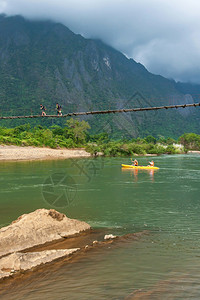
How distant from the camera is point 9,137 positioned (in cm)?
5966

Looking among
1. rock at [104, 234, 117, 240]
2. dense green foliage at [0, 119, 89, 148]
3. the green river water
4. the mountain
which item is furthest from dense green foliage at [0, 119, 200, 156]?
rock at [104, 234, 117, 240]

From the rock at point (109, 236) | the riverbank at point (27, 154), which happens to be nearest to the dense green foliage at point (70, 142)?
the riverbank at point (27, 154)

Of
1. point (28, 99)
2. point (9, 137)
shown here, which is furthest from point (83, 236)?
point (28, 99)

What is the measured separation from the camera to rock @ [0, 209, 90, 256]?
884 cm

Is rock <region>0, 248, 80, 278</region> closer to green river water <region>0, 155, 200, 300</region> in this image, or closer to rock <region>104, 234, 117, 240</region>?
green river water <region>0, 155, 200, 300</region>

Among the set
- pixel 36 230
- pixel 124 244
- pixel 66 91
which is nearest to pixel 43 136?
pixel 36 230

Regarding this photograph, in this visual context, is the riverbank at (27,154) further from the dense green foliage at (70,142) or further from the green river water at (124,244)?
the green river water at (124,244)

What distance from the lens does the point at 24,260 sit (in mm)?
7793

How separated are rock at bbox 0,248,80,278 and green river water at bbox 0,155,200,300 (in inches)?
17.8

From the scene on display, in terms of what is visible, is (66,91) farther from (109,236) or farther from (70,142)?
(109,236)

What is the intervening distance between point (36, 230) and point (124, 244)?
3092mm

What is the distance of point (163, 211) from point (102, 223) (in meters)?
4.41

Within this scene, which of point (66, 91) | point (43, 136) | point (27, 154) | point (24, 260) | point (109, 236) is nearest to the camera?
point (24, 260)

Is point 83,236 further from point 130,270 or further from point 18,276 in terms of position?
point 18,276
